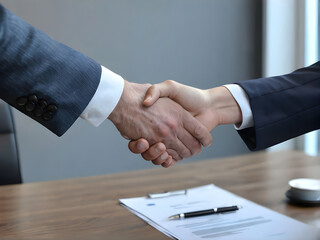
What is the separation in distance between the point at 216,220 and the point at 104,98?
0.49 m

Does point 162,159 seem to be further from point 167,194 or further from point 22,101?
point 22,101

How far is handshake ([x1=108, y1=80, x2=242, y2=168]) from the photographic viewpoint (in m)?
1.45

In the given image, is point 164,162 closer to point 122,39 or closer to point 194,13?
point 122,39

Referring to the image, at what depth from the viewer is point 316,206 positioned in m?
1.14

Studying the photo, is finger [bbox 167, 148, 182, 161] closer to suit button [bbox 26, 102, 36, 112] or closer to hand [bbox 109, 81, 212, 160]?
hand [bbox 109, 81, 212, 160]

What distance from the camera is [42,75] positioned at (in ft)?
3.83

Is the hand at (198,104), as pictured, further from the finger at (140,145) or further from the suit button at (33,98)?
the suit button at (33,98)

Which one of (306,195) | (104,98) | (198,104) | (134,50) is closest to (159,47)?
(134,50)

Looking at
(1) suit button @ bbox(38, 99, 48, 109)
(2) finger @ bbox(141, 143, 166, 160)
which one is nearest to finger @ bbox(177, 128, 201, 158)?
(2) finger @ bbox(141, 143, 166, 160)

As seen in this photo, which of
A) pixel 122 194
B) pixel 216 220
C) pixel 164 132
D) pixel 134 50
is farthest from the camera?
pixel 134 50

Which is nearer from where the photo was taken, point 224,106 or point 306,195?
point 306,195

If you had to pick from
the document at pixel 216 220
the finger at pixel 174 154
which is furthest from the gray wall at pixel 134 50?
the document at pixel 216 220

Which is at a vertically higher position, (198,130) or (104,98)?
(104,98)

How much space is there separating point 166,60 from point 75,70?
2.06 meters
